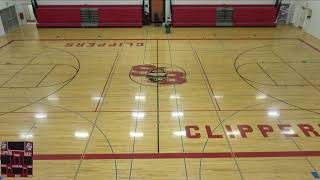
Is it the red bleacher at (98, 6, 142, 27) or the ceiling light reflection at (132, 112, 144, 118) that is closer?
the ceiling light reflection at (132, 112, 144, 118)

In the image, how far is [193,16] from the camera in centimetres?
1661

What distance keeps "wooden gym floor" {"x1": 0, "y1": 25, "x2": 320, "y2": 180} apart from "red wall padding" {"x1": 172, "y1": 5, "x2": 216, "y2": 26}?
3.16 metres

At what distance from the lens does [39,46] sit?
13.4 metres

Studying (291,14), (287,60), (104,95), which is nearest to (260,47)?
(287,60)

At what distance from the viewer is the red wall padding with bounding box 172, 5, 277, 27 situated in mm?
16438

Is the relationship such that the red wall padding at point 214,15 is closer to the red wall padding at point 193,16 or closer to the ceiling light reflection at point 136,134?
the red wall padding at point 193,16

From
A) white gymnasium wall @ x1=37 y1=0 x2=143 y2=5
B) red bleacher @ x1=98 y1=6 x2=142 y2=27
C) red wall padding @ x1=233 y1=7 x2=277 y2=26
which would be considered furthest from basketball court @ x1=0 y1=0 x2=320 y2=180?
white gymnasium wall @ x1=37 y1=0 x2=143 y2=5

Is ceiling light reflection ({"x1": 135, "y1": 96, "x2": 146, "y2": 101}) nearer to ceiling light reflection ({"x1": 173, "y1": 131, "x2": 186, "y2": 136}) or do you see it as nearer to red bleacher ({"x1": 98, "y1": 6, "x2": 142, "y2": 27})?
ceiling light reflection ({"x1": 173, "y1": 131, "x2": 186, "y2": 136})

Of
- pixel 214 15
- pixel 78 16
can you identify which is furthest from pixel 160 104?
pixel 78 16

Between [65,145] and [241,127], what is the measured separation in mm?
4207

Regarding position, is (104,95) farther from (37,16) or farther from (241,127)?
(37,16)

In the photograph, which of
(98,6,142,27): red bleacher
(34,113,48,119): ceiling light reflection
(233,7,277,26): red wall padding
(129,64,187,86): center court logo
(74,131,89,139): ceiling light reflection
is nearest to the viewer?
(74,131,89,139): ceiling light reflection

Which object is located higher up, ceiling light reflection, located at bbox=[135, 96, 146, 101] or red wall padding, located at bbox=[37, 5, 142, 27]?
red wall padding, located at bbox=[37, 5, 142, 27]

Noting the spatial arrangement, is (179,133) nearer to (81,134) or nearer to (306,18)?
(81,134)
